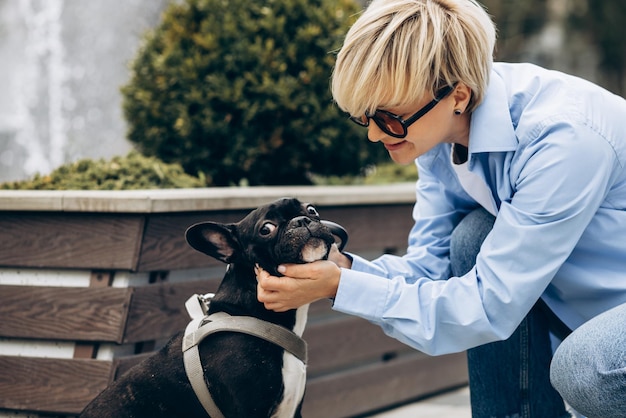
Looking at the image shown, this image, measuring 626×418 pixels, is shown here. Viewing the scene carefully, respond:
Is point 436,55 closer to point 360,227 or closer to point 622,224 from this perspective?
point 622,224

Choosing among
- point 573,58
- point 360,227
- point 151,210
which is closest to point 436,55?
point 151,210

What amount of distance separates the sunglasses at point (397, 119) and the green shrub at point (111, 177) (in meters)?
1.42

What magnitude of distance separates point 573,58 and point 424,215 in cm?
1904

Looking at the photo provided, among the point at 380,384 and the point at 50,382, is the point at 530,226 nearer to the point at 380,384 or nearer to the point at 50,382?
the point at 50,382

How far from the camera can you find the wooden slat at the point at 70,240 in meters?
2.96

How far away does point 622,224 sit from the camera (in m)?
2.43

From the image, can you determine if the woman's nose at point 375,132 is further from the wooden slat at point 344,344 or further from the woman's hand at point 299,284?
the wooden slat at point 344,344

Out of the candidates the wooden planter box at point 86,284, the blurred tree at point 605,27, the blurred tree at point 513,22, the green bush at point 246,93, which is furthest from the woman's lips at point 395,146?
the blurred tree at point 605,27

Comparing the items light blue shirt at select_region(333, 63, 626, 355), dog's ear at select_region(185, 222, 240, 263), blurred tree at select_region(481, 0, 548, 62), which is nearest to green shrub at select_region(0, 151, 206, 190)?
dog's ear at select_region(185, 222, 240, 263)

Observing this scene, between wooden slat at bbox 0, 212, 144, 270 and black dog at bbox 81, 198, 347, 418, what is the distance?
0.47 m

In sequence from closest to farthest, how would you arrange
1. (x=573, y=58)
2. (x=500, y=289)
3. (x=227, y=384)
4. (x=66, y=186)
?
1. (x=500, y=289)
2. (x=227, y=384)
3. (x=66, y=186)
4. (x=573, y=58)

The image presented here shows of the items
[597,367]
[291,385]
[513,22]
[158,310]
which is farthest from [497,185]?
[513,22]

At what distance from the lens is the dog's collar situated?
2.49 metres

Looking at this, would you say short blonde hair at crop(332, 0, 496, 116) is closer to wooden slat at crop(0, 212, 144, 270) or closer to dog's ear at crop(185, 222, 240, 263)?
dog's ear at crop(185, 222, 240, 263)
